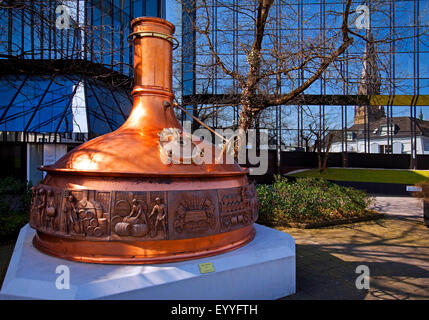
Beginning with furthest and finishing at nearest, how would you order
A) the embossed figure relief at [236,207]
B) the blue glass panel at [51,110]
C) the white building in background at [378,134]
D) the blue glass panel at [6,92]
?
1. the white building in background at [378,134]
2. the blue glass panel at [6,92]
3. the blue glass panel at [51,110]
4. the embossed figure relief at [236,207]

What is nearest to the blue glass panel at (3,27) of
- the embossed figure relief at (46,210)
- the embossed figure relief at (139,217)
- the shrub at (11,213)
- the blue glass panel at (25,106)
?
the blue glass panel at (25,106)

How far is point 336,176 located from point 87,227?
2284 cm

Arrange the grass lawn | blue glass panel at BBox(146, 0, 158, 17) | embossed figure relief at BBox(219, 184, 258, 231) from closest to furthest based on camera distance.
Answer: embossed figure relief at BBox(219, 184, 258, 231) → blue glass panel at BBox(146, 0, 158, 17) → the grass lawn

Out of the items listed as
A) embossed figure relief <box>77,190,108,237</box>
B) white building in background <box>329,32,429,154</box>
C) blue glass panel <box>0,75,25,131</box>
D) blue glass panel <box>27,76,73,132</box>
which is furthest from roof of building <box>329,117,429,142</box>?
embossed figure relief <box>77,190,108,237</box>

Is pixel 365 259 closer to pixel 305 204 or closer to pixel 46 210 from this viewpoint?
pixel 305 204

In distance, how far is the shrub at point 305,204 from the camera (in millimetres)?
10664

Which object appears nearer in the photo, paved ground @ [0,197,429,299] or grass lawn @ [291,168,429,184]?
paved ground @ [0,197,429,299]

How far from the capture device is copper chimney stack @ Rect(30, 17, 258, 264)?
389cm

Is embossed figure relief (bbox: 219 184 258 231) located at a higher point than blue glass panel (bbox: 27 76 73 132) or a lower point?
lower

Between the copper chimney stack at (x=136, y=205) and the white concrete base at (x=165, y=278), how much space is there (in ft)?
0.65

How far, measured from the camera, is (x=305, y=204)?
10797 mm

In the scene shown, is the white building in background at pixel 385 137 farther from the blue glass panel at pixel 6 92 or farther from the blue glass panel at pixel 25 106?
the blue glass panel at pixel 6 92

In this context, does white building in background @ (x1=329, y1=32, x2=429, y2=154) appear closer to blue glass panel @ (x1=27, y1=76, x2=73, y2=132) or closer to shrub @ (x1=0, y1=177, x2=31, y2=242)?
blue glass panel @ (x1=27, y1=76, x2=73, y2=132)

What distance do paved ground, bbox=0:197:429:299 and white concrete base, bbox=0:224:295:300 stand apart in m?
0.65
